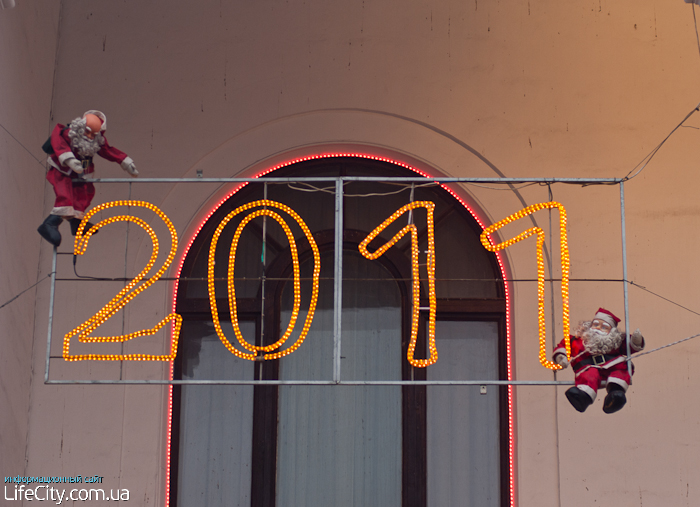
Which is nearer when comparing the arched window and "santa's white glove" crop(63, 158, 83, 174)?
"santa's white glove" crop(63, 158, 83, 174)

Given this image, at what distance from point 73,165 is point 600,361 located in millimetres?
3419

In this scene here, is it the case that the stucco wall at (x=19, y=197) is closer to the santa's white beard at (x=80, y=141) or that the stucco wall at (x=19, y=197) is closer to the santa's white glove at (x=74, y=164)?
the santa's white beard at (x=80, y=141)

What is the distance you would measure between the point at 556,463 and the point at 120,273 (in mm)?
3663

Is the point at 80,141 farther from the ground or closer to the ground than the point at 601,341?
farther from the ground

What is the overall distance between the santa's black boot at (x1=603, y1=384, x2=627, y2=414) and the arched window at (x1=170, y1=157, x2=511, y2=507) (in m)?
1.52

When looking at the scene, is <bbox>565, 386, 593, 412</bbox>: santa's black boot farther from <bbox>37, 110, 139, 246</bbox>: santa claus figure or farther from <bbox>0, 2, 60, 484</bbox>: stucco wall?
<bbox>0, 2, 60, 484</bbox>: stucco wall

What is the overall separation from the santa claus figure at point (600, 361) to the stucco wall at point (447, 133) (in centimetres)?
109

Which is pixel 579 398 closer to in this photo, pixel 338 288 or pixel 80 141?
pixel 338 288

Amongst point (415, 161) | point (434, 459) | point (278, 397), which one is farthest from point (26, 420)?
point (415, 161)

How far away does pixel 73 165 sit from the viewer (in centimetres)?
462

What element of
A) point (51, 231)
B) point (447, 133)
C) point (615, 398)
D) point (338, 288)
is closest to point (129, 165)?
point (51, 231)

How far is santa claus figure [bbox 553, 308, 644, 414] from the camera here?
4617 millimetres

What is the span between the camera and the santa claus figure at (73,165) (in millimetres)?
4680

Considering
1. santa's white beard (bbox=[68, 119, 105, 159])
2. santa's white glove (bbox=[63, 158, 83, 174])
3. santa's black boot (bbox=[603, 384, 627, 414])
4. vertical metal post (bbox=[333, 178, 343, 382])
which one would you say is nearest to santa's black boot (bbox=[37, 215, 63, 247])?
A: santa's white glove (bbox=[63, 158, 83, 174])
